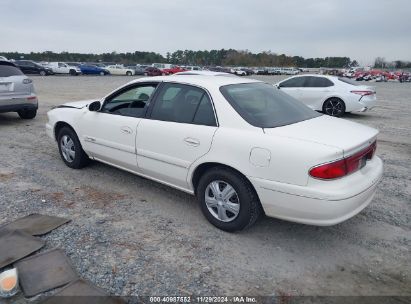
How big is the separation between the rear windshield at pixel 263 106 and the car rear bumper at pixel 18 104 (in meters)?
6.63

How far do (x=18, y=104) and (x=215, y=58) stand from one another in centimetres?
10354

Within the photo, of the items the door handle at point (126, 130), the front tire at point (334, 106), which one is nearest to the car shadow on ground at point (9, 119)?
the door handle at point (126, 130)

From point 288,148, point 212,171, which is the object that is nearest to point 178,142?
point 212,171

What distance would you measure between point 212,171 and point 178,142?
0.53 m

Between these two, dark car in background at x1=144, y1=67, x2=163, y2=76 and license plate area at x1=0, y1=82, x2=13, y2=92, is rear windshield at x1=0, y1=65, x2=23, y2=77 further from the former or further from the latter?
dark car in background at x1=144, y1=67, x2=163, y2=76

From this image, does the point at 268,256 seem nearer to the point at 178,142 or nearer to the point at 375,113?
the point at 178,142

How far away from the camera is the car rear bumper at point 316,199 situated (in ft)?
10.2

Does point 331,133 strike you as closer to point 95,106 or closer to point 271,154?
point 271,154

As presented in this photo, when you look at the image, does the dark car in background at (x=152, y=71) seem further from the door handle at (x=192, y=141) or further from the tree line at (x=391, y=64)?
the tree line at (x=391, y=64)

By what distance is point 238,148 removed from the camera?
3.44 metres

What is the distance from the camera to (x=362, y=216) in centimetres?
422

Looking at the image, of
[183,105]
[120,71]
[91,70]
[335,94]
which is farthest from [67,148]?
[120,71]

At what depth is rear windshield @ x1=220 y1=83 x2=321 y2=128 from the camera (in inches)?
145

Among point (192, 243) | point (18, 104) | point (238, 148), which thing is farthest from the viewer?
point (18, 104)
